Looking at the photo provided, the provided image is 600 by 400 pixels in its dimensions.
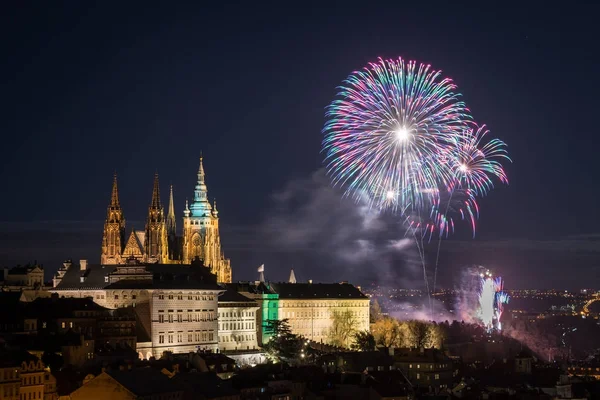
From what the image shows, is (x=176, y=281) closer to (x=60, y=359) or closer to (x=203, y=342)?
(x=203, y=342)

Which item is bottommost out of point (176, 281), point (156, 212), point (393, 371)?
point (393, 371)

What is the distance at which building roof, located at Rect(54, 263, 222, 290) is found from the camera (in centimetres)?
12456

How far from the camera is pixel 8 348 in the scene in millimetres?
93312

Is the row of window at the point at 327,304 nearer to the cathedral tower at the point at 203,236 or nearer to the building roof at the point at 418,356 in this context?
the cathedral tower at the point at 203,236

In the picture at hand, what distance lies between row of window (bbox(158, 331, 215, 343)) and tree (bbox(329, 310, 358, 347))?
29981mm

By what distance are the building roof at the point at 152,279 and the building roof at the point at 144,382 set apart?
114 feet

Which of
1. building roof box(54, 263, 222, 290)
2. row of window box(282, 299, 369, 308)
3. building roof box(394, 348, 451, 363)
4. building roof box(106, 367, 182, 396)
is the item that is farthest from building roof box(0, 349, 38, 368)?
row of window box(282, 299, 369, 308)

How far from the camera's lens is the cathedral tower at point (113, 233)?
561ft

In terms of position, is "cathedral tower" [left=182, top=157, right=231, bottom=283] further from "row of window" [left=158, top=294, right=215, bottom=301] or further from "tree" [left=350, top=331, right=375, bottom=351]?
"row of window" [left=158, top=294, right=215, bottom=301]

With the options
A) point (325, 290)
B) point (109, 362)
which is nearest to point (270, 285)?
point (325, 290)

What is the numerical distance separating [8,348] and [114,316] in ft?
85.6

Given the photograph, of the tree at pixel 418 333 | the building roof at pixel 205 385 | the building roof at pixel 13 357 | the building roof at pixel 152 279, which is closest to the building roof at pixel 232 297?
A: the building roof at pixel 152 279

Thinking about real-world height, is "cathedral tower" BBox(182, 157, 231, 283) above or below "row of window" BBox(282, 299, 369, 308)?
above

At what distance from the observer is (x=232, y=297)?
141875 millimetres
